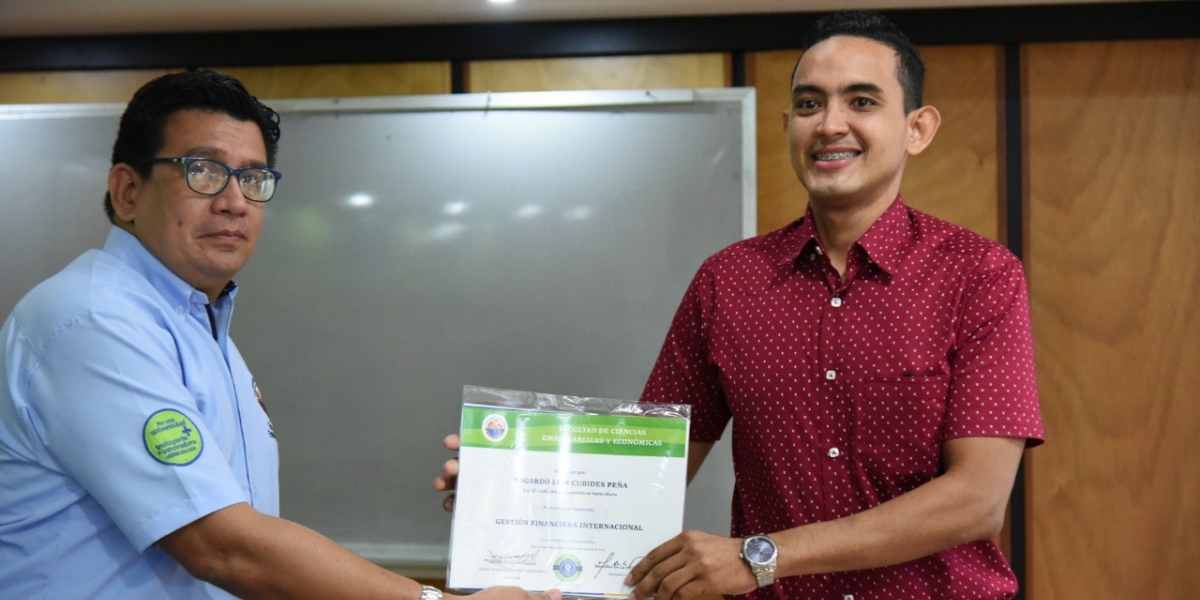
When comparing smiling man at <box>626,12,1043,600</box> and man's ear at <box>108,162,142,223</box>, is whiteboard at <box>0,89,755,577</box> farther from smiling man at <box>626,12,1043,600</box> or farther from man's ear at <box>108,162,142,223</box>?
man's ear at <box>108,162,142,223</box>

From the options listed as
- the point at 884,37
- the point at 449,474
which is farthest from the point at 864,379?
the point at 449,474

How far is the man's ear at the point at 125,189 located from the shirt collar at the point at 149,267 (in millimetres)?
35

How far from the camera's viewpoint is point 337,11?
317cm

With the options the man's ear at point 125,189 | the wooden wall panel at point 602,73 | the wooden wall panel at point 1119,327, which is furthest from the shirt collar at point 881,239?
the wooden wall panel at point 1119,327

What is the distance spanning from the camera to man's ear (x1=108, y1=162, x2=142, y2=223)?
5.06 ft

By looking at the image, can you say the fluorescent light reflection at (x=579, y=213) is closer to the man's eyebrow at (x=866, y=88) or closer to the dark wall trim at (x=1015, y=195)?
the dark wall trim at (x=1015, y=195)

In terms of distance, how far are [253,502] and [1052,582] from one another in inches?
106

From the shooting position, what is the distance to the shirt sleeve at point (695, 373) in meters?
1.79

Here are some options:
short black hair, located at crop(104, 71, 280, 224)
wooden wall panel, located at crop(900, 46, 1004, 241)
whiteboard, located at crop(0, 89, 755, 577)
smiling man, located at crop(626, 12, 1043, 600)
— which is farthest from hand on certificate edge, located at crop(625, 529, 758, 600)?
wooden wall panel, located at crop(900, 46, 1004, 241)

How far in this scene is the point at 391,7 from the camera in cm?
313

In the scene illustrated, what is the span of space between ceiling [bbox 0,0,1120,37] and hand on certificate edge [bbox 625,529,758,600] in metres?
2.10

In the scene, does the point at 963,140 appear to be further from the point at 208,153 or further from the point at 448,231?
the point at 208,153

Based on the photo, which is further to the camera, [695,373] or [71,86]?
[71,86]

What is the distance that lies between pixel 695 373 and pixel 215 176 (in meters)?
0.91
